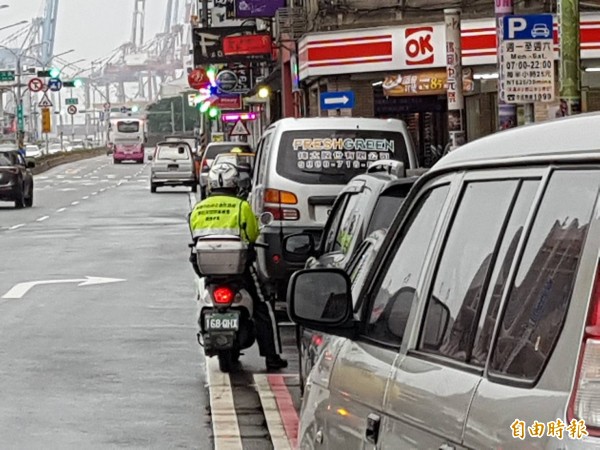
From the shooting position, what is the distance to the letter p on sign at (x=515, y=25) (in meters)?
15.1

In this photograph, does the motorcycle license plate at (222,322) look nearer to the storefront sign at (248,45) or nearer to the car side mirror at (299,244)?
the car side mirror at (299,244)

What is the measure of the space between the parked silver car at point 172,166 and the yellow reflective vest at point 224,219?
145 feet

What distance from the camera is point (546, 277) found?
339cm

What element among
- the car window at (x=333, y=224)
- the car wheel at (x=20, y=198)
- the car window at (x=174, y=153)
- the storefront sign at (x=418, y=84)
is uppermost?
the storefront sign at (x=418, y=84)

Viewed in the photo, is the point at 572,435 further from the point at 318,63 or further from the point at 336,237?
the point at 318,63

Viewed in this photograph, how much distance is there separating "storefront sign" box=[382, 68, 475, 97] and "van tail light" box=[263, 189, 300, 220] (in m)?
18.4

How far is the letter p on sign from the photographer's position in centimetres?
1509

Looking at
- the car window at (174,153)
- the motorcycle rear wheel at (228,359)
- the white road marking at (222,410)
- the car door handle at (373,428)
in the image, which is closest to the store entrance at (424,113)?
the car window at (174,153)

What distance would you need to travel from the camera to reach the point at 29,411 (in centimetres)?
1054

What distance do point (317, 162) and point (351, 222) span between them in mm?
6052

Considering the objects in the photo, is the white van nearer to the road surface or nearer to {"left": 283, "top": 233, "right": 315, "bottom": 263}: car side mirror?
the road surface

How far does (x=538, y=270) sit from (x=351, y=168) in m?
13.4

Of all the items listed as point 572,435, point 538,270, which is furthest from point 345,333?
point 572,435

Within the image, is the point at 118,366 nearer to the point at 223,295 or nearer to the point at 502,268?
the point at 223,295
